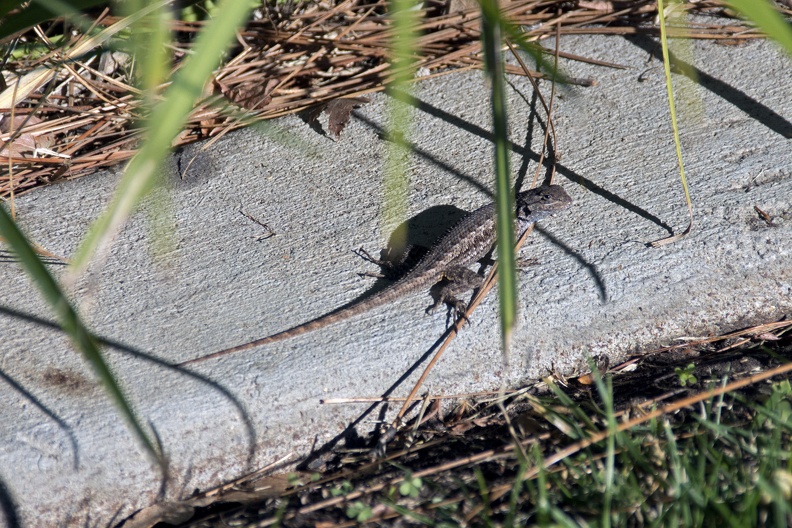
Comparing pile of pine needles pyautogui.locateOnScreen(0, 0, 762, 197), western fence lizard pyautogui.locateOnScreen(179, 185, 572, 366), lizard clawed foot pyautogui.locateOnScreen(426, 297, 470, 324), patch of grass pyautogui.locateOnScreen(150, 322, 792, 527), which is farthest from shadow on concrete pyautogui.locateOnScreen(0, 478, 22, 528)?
pile of pine needles pyautogui.locateOnScreen(0, 0, 762, 197)

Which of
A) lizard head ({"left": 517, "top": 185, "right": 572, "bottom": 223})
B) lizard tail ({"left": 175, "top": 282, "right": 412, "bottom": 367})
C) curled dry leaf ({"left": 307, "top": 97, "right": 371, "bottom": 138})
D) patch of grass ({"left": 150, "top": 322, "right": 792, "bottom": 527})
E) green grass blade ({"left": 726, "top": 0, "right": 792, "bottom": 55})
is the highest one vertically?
green grass blade ({"left": 726, "top": 0, "right": 792, "bottom": 55})

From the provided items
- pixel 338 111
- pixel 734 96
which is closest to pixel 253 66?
pixel 338 111

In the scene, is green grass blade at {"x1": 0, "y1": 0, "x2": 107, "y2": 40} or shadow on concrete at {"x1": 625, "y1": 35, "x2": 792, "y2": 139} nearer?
green grass blade at {"x1": 0, "y1": 0, "x2": 107, "y2": 40}

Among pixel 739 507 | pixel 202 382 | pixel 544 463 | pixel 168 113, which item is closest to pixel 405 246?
pixel 202 382

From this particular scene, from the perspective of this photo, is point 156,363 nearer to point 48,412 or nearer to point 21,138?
point 48,412

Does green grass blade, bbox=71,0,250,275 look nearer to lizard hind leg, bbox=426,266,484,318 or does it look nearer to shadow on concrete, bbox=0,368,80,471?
shadow on concrete, bbox=0,368,80,471

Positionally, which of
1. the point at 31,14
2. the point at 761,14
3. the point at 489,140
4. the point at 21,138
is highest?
the point at 31,14
